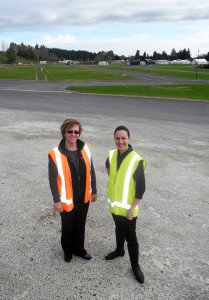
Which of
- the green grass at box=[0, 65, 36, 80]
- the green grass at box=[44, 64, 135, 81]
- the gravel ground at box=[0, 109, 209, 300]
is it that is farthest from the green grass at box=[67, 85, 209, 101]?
the green grass at box=[0, 65, 36, 80]

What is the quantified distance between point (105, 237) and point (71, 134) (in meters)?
1.82

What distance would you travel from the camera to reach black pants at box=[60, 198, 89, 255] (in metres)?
3.19

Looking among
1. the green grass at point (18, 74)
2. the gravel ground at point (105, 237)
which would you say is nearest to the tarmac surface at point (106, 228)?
the gravel ground at point (105, 237)

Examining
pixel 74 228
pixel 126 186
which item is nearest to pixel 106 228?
pixel 74 228

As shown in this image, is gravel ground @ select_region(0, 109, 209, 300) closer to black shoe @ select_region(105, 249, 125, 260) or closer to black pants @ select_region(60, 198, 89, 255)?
black shoe @ select_region(105, 249, 125, 260)

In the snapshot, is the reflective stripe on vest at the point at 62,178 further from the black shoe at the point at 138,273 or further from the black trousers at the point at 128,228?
the black shoe at the point at 138,273

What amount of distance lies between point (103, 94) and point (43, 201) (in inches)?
593

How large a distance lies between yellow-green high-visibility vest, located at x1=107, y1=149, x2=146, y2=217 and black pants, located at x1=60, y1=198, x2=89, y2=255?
44 centimetres

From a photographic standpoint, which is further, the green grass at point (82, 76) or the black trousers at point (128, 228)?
the green grass at point (82, 76)

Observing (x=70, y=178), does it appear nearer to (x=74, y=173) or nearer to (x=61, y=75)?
(x=74, y=173)

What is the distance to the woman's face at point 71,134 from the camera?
2988mm

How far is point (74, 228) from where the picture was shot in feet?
11.0

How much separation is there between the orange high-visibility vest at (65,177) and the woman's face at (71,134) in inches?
7.1

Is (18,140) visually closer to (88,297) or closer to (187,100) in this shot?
(88,297)
